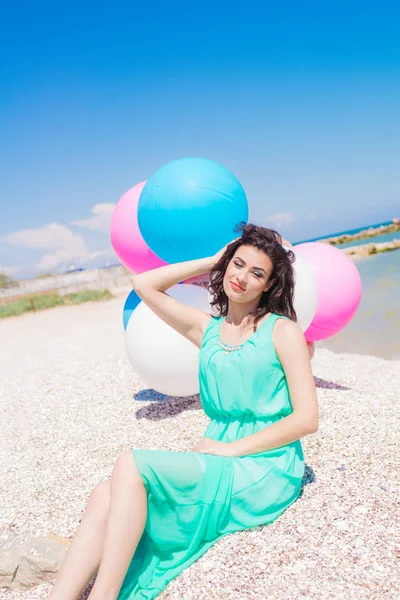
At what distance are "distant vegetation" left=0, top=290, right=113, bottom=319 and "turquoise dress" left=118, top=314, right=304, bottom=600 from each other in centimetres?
2054

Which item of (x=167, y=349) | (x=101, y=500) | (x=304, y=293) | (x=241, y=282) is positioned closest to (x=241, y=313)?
(x=241, y=282)

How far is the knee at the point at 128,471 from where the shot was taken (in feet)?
7.98

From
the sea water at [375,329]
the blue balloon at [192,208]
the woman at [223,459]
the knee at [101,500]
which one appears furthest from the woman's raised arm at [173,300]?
the sea water at [375,329]

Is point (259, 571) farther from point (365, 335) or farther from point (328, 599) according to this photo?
point (365, 335)

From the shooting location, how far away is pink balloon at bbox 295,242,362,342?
5.24m

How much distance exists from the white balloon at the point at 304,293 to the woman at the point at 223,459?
1.49 m

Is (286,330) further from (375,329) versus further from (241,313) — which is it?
(375,329)

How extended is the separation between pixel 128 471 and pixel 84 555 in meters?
0.46

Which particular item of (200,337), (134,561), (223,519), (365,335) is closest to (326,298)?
(200,337)

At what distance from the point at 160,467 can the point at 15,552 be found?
1422 millimetres

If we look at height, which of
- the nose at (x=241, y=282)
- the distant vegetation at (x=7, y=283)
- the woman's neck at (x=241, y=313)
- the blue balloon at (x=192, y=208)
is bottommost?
the distant vegetation at (x=7, y=283)

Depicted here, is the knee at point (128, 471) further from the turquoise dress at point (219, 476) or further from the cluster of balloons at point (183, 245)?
the cluster of balloons at point (183, 245)

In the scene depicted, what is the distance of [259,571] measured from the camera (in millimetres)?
2664

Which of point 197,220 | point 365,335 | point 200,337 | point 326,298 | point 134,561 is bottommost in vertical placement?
point 365,335
